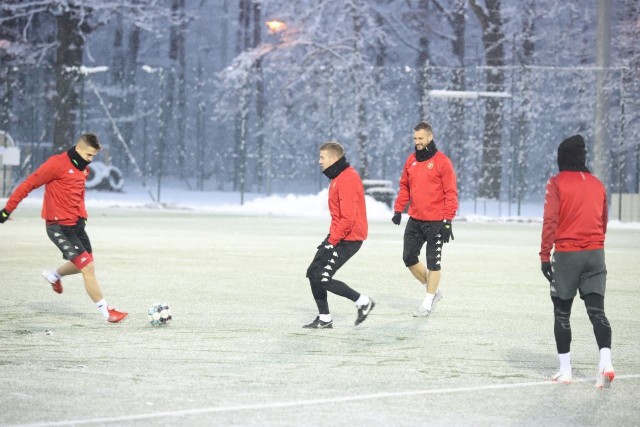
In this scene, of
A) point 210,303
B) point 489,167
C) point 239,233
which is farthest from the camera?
point 489,167

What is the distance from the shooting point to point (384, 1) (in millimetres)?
47906

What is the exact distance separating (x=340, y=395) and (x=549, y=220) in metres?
1.95

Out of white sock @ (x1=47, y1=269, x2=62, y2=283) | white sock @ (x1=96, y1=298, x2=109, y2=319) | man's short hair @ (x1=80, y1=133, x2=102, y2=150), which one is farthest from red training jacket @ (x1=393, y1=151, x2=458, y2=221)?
white sock @ (x1=47, y1=269, x2=62, y2=283)

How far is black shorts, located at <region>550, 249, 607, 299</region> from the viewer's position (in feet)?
27.4

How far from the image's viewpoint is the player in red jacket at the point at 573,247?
836 cm

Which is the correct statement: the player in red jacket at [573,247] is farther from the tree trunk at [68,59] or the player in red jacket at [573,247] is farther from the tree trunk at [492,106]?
the tree trunk at [68,59]

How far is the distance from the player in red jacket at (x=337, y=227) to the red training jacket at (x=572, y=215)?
2.82 metres

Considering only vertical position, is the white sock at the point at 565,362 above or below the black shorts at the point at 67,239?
below

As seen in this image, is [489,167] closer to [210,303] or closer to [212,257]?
[212,257]

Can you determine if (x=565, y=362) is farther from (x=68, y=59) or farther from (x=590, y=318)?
(x=68, y=59)

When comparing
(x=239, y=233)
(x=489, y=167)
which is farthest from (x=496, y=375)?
(x=489, y=167)

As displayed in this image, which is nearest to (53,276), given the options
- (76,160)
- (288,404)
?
(76,160)

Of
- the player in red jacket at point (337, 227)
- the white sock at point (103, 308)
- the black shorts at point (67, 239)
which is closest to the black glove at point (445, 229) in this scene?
the player in red jacket at point (337, 227)

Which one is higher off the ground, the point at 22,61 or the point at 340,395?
the point at 22,61
